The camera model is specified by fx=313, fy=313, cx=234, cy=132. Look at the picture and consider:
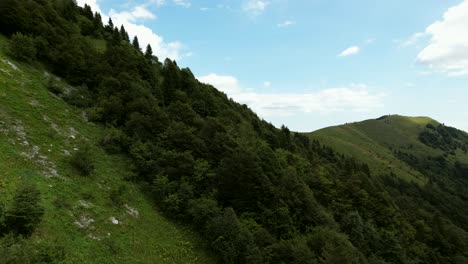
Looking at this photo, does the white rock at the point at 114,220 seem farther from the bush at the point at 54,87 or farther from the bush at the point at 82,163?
the bush at the point at 54,87

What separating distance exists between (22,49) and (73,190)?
2547 centimetres

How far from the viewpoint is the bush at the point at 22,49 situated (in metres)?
39.6

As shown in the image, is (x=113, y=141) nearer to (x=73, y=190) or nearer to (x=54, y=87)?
(x=54, y=87)

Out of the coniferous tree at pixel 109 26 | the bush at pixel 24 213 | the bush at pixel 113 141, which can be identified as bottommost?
the bush at pixel 24 213

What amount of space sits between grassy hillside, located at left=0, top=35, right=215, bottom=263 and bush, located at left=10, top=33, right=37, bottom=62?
2730mm

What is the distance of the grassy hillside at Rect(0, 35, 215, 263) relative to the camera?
2097cm

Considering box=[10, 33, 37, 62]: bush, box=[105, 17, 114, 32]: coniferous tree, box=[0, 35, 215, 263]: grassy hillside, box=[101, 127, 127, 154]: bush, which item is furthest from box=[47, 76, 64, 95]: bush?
box=[105, 17, 114, 32]: coniferous tree

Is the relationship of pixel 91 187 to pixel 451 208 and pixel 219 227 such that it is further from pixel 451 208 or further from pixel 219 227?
pixel 451 208

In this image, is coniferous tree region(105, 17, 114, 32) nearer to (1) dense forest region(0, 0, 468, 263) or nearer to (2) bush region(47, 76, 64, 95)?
(1) dense forest region(0, 0, 468, 263)

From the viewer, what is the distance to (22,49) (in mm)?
39875

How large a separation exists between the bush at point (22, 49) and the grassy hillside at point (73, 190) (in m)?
2.73

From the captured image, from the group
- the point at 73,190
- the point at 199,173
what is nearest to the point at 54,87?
the point at 73,190

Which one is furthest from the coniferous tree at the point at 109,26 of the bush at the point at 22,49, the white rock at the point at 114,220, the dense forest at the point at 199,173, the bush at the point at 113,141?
the white rock at the point at 114,220

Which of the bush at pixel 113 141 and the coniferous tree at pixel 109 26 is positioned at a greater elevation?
the coniferous tree at pixel 109 26
